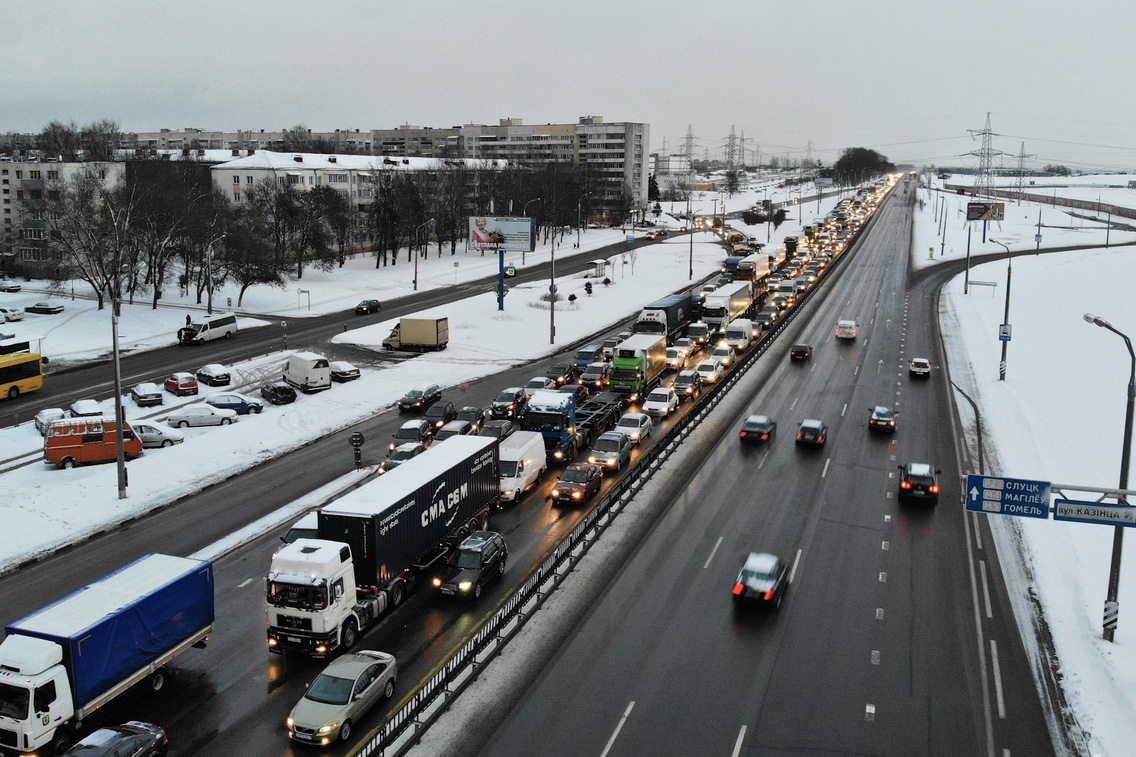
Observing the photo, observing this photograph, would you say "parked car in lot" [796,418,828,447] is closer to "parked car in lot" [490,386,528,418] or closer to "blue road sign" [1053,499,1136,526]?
"parked car in lot" [490,386,528,418]

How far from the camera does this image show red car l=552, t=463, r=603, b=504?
31.5m

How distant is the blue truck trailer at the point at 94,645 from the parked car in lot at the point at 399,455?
13.5 metres

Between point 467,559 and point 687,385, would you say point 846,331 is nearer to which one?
point 687,385

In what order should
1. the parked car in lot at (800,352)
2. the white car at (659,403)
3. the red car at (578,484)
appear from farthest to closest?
the parked car in lot at (800,352), the white car at (659,403), the red car at (578,484)

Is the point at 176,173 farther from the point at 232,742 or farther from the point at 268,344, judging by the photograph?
the point at 232,742

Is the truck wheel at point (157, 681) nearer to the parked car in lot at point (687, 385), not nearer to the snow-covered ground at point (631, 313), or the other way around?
the snow-covered ground at point (631, 313)

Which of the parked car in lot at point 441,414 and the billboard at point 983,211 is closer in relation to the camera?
the parked car in lot at point 441,414

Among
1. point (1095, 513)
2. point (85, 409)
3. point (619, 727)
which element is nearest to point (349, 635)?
point (619, 727)

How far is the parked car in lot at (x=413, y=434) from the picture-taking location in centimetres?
3831

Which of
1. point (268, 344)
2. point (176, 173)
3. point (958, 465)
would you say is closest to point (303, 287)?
point (176, 173)

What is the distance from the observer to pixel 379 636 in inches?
871

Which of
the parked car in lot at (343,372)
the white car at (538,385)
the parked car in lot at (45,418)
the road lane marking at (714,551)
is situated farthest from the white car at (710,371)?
the parked car in lot at (45,418)

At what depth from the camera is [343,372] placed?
170 feet

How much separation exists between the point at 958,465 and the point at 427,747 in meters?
27.2
